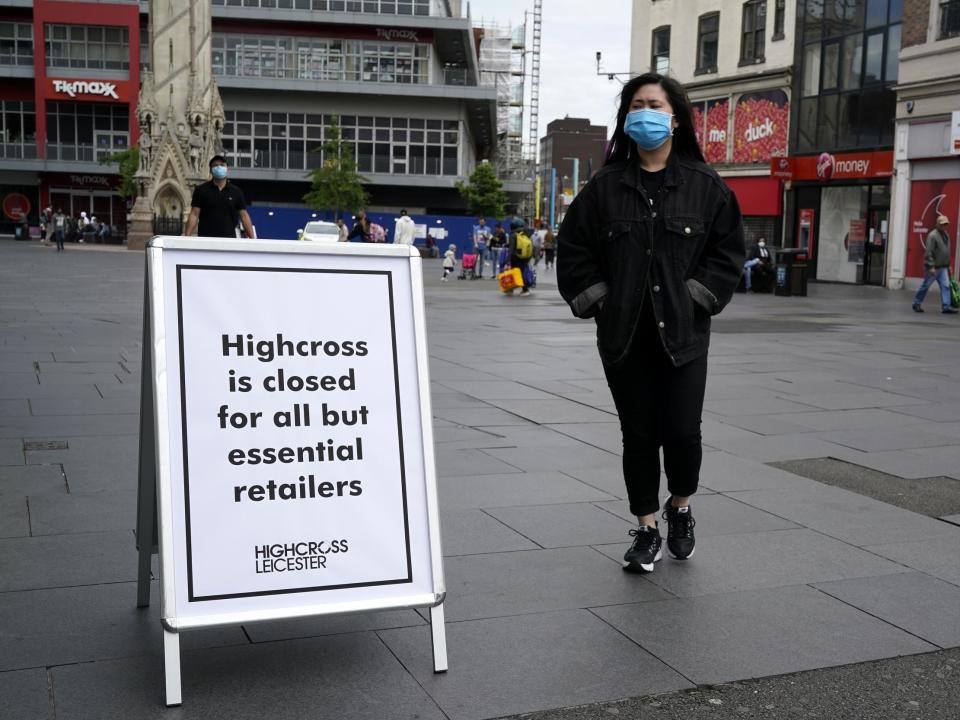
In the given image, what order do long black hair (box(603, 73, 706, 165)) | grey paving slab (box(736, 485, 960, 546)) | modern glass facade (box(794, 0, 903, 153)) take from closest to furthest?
long black hair (box(603, 73, 706, 165)), grey paving slab (box(736, 485, 960, 546)), modern glass facade (box(794, 0, 903, 153))

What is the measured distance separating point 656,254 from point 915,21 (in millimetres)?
27549

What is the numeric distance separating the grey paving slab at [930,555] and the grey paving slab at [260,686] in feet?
7.88

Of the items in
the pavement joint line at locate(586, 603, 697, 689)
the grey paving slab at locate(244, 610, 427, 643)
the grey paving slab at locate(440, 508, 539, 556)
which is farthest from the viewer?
the grey paving slab at locate(440, 508, 539, 556)

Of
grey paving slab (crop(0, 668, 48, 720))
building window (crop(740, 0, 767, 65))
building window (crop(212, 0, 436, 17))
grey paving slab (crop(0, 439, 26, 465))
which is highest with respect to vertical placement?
building window (crop(212, 0, 436, 17))

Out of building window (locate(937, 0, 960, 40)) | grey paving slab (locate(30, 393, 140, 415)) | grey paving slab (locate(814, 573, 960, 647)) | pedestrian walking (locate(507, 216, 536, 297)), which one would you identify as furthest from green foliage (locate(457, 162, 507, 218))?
grey paving slab (locate(814, 573, 960, 647))

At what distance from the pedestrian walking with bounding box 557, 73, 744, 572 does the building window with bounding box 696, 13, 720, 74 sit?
1408 inches

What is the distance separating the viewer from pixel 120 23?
6556 centimetres

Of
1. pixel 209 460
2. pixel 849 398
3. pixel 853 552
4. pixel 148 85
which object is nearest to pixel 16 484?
pixel 209 460

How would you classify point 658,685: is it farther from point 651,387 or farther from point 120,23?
point 120,23

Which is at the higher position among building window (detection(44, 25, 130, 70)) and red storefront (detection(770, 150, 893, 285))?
building window (detection(44, 25, 130, 70))

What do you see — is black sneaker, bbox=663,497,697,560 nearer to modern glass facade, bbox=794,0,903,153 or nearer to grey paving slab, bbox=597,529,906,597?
grey paving slab, bbox=597,529,906,597

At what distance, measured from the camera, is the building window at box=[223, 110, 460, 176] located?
6488cm

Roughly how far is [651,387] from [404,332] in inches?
51.0

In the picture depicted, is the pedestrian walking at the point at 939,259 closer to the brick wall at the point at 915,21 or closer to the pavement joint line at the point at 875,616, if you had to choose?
the brick wall at the point at 915,21
